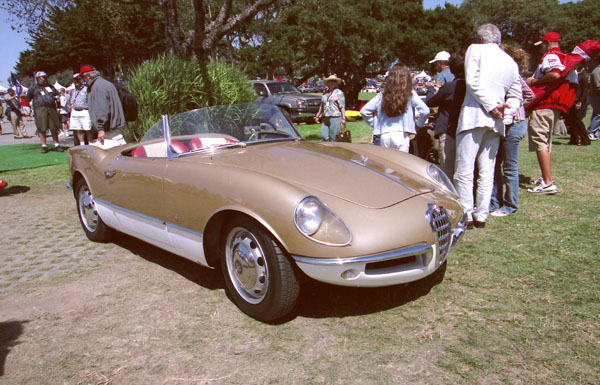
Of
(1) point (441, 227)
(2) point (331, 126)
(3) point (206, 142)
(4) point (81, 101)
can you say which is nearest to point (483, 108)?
(1) point (441, 227)

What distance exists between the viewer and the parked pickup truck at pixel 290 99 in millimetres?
17781

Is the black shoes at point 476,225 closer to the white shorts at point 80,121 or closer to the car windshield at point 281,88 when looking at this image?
the white shorts at point 80,121

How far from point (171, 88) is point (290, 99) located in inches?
380

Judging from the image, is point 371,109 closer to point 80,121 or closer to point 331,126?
point 331,126

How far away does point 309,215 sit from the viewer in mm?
2605

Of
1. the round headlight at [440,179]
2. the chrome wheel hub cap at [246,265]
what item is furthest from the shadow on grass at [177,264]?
the round headlight at [440,179]

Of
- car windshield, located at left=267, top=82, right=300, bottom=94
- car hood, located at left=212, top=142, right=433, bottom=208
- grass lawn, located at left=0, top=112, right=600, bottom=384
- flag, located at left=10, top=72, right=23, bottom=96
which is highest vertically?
flag, located at left=10, top=72, right=23, bottom=96

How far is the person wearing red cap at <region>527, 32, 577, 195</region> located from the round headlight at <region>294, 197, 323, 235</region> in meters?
4.40

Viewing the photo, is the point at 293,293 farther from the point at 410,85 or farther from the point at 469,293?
the point at 410,85

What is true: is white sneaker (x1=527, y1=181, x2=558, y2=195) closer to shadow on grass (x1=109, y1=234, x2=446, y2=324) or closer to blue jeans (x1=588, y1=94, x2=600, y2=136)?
shadow on grass (x1=109, y1=234, x2=446, y2=324)

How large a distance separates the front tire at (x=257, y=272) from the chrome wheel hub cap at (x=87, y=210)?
2.26m

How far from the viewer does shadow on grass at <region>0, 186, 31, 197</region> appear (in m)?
7.24

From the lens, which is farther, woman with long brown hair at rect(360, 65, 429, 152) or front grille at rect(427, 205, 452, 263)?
woman with long brown hair at rect(360, 65, 429, 152)

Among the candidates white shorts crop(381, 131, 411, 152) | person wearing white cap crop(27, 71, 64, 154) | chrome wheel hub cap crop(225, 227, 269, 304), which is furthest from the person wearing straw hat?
person wearing white cap crop(27, 71, 64, 154)
